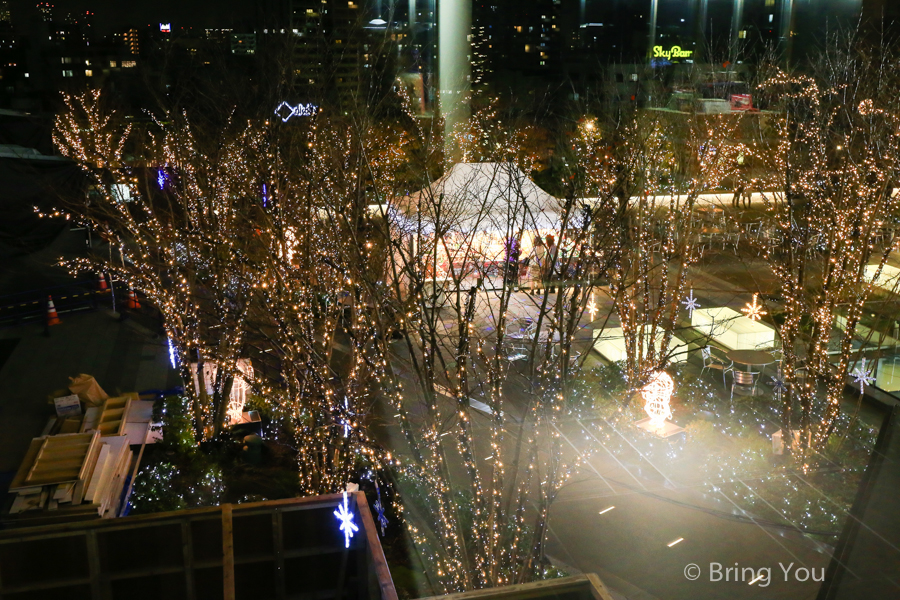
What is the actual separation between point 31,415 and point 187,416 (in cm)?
341

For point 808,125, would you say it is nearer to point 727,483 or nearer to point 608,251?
point 608,251

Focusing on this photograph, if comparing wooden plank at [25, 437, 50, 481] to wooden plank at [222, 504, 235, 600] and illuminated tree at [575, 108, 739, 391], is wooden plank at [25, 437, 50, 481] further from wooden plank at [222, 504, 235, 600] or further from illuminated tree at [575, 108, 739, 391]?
illuminated tree at [575, 108, 739, 391]

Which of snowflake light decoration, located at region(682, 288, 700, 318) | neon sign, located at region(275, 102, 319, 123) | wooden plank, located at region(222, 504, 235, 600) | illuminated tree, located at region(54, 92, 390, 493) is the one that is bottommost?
wooden plank, located at region(222, 504, 235, 600)

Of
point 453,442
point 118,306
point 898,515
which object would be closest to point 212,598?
point 453,442

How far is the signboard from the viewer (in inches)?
424

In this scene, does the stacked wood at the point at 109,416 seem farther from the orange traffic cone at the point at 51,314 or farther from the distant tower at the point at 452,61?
the distant tower at the point at 452,61

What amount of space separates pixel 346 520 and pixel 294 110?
20.6 feet

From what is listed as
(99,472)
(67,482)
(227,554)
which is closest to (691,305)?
(227,554)

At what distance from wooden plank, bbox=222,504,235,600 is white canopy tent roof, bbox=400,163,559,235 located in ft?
10.7

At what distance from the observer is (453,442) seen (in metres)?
10.1

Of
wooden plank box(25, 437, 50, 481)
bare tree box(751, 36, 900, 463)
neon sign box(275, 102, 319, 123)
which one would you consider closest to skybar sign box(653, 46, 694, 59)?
bare tree box(751, 36, 900, 463)

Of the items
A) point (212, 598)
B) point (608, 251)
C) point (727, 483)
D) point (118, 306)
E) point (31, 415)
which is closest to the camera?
point (212, 598)

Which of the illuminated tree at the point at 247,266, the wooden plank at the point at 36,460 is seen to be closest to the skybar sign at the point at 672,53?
the illuminated tree at the point at 247,266

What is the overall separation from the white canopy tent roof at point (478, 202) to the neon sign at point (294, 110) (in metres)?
1.85
